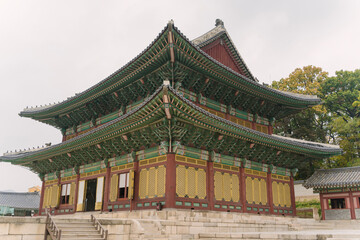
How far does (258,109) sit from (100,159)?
12.1 meters

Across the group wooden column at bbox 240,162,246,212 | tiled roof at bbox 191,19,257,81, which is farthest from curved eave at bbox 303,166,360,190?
tiled roof at bbox 191,19,257,81

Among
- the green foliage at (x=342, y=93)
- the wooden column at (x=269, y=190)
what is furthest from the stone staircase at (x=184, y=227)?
the green foliage at (x=342, y=93)

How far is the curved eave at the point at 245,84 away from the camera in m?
17.7

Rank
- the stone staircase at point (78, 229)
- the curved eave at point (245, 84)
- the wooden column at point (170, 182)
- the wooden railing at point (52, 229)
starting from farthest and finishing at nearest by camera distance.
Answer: the curved eave at point (245, 84) < the wooden column at point (170, 182) < the stone staircase at point (78, 229) < the wooden railing at point (52, 229)

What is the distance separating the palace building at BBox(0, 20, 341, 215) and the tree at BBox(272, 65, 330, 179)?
47.4 feet

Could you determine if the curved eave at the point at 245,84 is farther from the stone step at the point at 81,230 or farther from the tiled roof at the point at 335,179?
the stone step at the point at 81,230

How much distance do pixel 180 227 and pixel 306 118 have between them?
101 feet

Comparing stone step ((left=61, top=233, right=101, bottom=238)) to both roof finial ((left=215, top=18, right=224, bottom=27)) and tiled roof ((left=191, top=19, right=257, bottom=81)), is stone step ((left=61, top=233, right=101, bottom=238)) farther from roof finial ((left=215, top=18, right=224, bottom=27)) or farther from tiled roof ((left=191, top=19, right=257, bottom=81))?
roof finial ((left=215, top=18, right=224, bottom=27))

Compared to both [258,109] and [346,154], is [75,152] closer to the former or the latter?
[258,109]

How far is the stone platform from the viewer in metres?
10.9

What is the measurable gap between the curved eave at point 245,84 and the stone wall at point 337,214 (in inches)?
320

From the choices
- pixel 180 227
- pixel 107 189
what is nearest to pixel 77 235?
pixel 180 227

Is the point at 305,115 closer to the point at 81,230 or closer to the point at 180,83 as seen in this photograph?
the point at 180,83

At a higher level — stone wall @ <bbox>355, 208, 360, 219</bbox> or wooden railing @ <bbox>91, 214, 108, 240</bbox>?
stone wall @ <bbox>355, 208, 360, 219</bbox>
